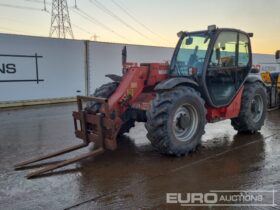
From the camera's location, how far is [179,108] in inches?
205

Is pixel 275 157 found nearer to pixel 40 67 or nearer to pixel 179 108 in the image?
pixel 179 108

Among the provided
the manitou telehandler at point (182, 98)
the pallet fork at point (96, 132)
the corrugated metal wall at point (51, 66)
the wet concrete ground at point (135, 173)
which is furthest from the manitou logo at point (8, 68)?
the pallet fork at point (96, 132)

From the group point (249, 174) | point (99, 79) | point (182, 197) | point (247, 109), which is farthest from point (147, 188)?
point (99, 79)

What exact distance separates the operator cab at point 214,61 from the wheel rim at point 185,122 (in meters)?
0.54

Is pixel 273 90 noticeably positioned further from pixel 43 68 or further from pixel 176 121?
pixel 43 68

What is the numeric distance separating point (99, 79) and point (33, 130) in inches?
282

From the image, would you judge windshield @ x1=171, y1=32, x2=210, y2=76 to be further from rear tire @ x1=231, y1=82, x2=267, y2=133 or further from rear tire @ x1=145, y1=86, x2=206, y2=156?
rear tire @ x1=231, y1=82, x2=267, y2=133

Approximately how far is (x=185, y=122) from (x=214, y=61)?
4.50 ft

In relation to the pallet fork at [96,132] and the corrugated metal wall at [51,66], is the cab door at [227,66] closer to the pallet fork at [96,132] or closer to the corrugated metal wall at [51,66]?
the pallet fork at [96,132]

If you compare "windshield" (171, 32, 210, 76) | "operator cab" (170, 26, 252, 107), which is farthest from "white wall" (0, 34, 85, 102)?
"windshield" (171, 32, 210, 76)

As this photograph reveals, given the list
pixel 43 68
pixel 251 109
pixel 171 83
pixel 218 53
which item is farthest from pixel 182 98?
pixel 43 68

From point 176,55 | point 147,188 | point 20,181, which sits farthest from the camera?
point 176,55

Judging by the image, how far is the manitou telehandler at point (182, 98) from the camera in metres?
4.93

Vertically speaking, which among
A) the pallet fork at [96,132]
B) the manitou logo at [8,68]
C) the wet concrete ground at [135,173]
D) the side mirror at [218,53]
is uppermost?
the side mirror at [218,53]
